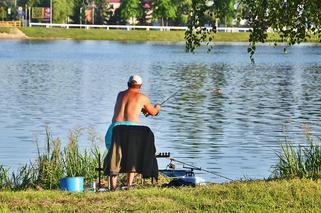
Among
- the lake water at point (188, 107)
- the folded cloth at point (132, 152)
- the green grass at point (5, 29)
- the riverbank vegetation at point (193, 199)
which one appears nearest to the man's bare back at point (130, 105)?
the folded cloth at point (132, 152)

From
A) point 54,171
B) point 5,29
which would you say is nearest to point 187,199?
point 54,171

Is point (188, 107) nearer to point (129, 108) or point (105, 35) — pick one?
point (129, 108)

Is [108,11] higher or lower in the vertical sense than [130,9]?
lower

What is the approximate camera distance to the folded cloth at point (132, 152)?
15148 mm

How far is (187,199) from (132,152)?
91.7 inches

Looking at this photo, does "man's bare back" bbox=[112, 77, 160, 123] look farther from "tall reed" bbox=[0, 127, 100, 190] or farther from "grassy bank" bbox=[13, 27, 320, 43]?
"grassy bank" bbox=[13, 27, 320, 43]

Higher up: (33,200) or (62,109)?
(33,200)

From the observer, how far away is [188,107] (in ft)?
149

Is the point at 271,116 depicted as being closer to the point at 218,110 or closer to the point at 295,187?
the point at 218,110

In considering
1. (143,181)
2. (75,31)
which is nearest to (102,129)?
(143,181)

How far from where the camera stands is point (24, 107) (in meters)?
43.8

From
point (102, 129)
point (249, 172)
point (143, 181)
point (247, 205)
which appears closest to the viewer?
point (247, 205)

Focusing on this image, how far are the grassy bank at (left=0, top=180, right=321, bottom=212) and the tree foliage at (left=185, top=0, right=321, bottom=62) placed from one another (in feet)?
9.87

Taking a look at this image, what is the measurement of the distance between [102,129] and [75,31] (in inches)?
5237
